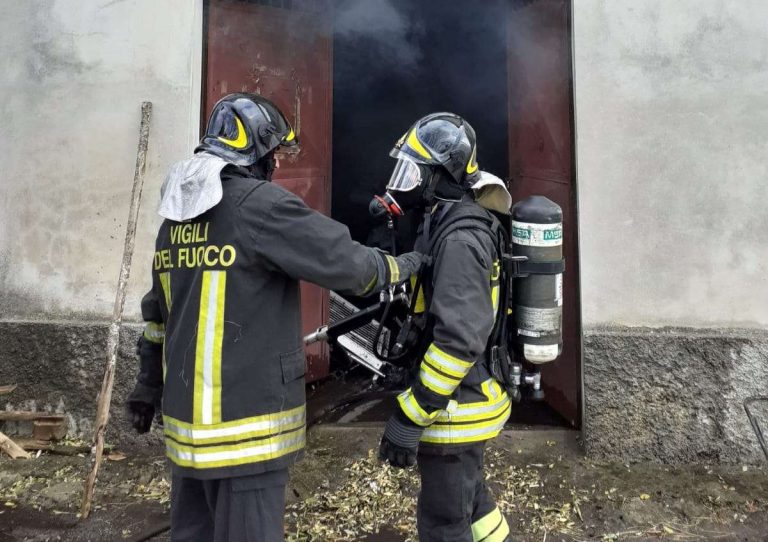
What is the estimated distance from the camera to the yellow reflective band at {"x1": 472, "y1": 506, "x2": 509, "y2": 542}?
2.54 metres

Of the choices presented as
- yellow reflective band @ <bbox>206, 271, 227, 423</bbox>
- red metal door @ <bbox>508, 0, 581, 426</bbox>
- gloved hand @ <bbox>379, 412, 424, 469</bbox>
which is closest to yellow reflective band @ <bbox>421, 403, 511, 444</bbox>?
gloved hand @ <bbox>379, 412, 424, 469</bbox>

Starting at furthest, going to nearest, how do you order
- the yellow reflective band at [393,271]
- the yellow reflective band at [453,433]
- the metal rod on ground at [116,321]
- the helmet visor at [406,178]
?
the metal rod on ground at [116,321], the helmet visor at [406,178], the yellow reflective band at [453,433], the yellow reflective band at [393,271]

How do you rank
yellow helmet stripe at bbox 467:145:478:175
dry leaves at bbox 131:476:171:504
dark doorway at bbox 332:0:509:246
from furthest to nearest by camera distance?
dark doorway at bbox 332:0:509:246, dry leaves at bbox 131:476:171:504, yellow helmet stripe at bbox 467:145:478:175

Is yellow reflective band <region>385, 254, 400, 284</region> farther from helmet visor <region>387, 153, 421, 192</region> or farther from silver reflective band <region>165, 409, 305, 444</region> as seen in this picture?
silver reflective band <region>165, 409, 305, 444</region>

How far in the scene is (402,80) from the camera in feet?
24.3

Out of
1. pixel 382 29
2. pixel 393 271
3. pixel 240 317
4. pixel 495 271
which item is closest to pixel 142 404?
pixel 240 317

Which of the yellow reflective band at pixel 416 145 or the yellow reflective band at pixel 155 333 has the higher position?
the yellow reflective band at pixel 416 145

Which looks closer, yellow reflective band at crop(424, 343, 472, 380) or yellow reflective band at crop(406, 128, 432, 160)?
yellow reflective band at crop(424, 343, 472, 380)

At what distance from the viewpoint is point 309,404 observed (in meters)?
5.02

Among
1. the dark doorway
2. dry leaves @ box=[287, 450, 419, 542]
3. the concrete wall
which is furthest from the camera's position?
the dark doorway

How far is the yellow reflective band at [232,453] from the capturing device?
81.5 inches

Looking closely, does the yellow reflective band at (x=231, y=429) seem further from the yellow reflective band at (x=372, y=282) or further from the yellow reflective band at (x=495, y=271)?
the yellow reflective band at (x=495, y=271)

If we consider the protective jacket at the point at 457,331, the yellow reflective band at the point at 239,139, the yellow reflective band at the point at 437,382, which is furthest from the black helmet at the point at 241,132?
the yellow reflective band at the point at 437,382

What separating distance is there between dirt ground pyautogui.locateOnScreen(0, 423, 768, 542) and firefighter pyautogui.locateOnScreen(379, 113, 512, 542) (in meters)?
1.00
